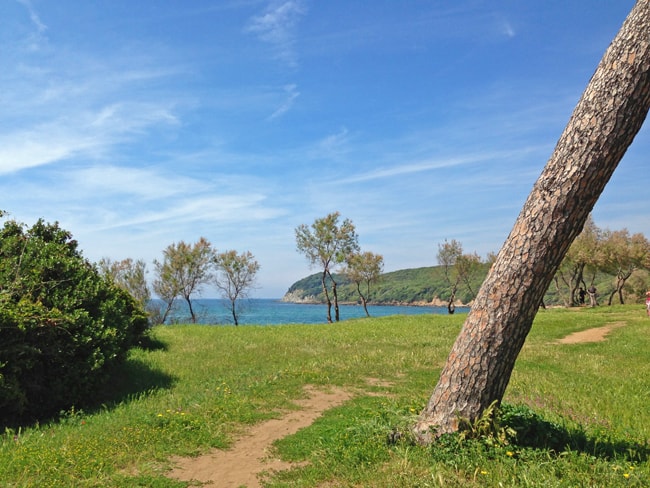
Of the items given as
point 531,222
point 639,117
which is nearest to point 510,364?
point 531,222

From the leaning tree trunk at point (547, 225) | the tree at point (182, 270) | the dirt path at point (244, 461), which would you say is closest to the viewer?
the leaning tree trunk at point (547, 225)

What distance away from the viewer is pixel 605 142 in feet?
18.5

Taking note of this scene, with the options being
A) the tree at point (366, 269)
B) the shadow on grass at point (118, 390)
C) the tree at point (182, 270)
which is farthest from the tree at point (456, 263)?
the shadow on grass at point (118, 390)

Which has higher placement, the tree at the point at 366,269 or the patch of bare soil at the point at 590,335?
the tree at the point at 366,269

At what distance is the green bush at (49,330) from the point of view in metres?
8.60

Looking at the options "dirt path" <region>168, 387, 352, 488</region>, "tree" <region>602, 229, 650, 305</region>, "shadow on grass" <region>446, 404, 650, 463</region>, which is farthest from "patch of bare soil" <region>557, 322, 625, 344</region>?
"tree" <region>602, 229, 650, 305</region>

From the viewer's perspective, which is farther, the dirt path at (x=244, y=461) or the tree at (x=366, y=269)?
the tree at (x=366, y=269)

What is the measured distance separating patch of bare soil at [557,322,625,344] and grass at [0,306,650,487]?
484 centimetres

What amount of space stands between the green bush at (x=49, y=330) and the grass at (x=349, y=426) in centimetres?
62

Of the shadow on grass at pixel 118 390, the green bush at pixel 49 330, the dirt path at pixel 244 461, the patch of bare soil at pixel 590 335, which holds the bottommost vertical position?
the patch of bare soil at pixel 590 335

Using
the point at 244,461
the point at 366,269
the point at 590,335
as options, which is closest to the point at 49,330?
the point at 244,461

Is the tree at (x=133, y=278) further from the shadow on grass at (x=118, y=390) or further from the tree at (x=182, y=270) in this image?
the shadow on grass at (x=118, y=390)

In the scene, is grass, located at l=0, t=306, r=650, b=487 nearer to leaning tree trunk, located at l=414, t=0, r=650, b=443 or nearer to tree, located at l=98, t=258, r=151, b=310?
leaning tree trunk, located at l=414, t=0, r=650, b=443

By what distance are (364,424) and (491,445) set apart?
1.99 m
